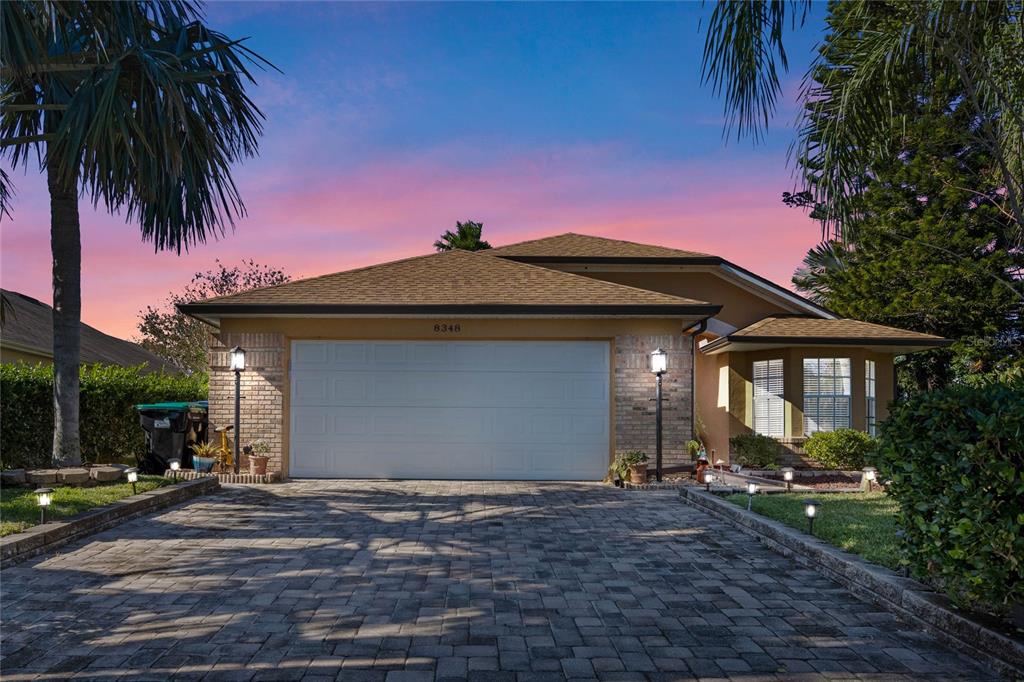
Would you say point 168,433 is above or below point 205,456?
above

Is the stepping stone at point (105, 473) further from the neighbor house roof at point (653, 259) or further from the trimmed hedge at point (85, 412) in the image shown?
the neighbor house roof at point (653, 259)

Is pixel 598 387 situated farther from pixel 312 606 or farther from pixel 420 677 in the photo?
pixel 420 677

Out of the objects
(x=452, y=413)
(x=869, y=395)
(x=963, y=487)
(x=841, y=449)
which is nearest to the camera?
(x=963, y=487)

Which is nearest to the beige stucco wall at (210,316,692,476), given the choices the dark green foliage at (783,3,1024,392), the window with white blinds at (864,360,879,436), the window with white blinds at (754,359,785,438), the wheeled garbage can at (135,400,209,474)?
the wheeled garbage can at (135,400,209,474)

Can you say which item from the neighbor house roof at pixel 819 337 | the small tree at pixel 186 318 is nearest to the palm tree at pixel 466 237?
the small tree at pixel 186 318

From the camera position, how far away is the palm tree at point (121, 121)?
733 centimetres

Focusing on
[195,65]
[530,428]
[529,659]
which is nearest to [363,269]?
[530,428]

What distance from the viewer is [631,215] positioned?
57.3ft

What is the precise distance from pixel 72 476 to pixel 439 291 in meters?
6.59

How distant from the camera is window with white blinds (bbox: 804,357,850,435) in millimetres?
14539

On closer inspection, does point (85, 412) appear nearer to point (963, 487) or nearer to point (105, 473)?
point (105, 473)

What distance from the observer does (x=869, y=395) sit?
15133mm

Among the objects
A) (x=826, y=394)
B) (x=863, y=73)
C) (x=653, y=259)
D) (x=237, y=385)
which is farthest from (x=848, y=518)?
(x=237, y=385)

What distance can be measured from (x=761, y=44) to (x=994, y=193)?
18.2 metres
